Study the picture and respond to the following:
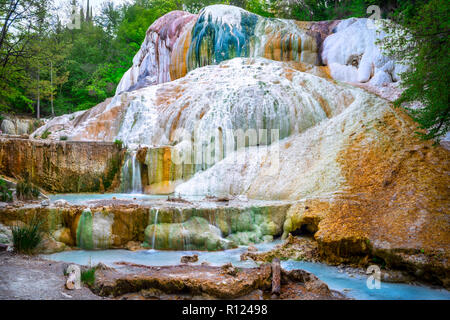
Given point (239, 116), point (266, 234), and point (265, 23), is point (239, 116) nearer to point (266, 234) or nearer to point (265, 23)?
point (266, 234)

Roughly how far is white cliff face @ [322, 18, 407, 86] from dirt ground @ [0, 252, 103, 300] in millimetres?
13129

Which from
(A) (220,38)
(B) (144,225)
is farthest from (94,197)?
(A) (220,38)

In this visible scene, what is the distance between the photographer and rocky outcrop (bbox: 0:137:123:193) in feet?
33.4

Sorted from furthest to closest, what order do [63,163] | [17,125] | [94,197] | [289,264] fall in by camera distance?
1. [17,125]
2. [63,163]
3. [94,197]
4. [289,264]

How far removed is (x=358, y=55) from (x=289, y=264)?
12.7 m

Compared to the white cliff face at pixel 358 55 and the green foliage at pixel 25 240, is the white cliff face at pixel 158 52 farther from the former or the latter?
the green foliage at pixel 25 240

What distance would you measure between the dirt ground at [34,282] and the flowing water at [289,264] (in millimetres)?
893

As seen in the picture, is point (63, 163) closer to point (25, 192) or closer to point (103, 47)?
point (25, 192)

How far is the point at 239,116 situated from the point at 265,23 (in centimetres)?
887

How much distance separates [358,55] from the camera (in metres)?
15.0

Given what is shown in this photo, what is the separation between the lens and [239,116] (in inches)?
457

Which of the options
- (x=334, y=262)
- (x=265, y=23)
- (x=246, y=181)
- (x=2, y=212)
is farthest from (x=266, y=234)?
(x=265, y=23)

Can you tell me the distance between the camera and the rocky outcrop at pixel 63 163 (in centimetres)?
1017

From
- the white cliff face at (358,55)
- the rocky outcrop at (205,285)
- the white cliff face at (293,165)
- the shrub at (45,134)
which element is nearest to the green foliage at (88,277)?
the rocky outcrop at (205,285)
